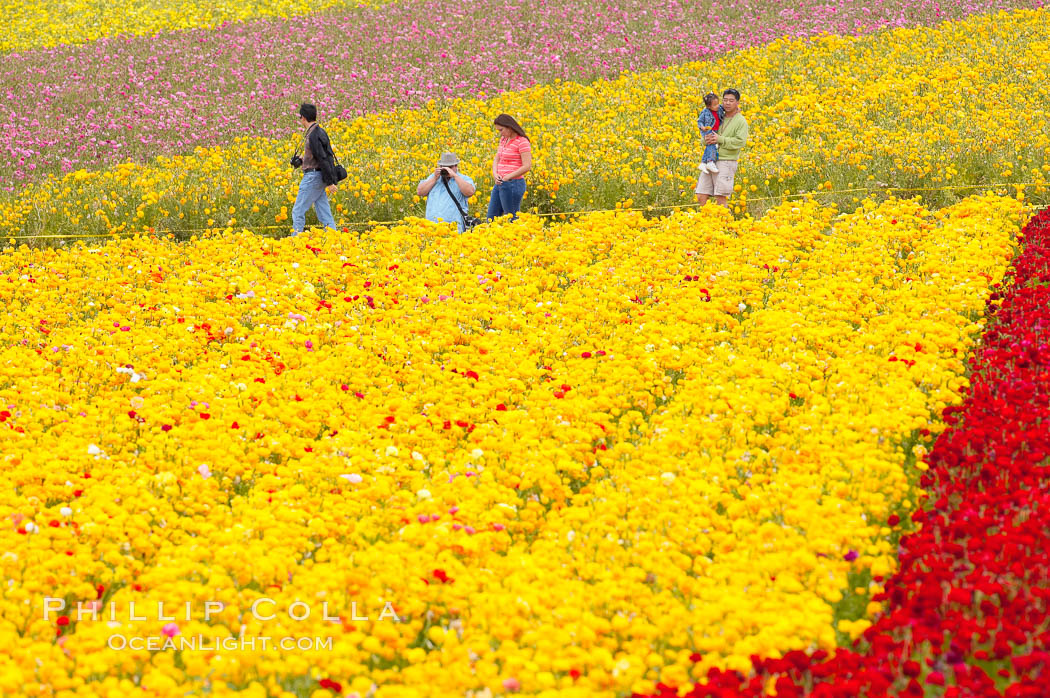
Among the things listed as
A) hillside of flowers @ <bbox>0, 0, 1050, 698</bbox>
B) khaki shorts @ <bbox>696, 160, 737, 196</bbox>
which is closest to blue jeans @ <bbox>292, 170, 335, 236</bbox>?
hillside of flowers @ <bbox>0, 0, 1050, 698</bbox>

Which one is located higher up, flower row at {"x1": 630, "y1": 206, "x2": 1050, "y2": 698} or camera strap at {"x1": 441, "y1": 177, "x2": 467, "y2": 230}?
camera strap at {"x1": 441, "y1": 177, "x2": 467, "y2": 230}

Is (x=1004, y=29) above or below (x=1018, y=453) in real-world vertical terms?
above

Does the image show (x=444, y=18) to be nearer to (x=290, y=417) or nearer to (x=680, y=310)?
(x=680, y=310)

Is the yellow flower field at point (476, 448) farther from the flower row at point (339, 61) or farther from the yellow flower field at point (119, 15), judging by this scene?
the yellow flower field at point (119, 15)

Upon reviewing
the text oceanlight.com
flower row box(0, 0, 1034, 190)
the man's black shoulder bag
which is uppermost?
flower row box(0, 0, 1034, 190)

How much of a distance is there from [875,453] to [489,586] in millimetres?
2633

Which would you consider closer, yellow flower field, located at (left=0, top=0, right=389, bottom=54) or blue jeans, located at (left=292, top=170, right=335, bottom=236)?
blue jeans, located at (left=292, top=170, right=335, bottom=236)

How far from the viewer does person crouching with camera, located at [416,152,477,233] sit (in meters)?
13.4

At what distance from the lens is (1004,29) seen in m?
24.0

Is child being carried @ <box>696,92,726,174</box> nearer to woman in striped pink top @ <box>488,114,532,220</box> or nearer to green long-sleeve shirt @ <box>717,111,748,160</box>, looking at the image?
green long-sleeve shirt @ <box>717,111,748,160</box>

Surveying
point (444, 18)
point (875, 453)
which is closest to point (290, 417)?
point (875, 453)

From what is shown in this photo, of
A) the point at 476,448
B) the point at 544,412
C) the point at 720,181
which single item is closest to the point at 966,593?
the point at 476,448

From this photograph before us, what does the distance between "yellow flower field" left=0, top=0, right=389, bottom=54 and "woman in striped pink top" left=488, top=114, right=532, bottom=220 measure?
17.7 meters

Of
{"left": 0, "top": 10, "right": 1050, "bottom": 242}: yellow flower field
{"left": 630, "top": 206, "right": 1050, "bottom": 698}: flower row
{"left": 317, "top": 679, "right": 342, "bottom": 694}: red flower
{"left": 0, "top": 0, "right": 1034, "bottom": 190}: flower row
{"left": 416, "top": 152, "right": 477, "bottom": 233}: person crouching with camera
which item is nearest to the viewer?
{"left": 630, "top": 206, "right": 1050, "bottom": 698}: flower row
